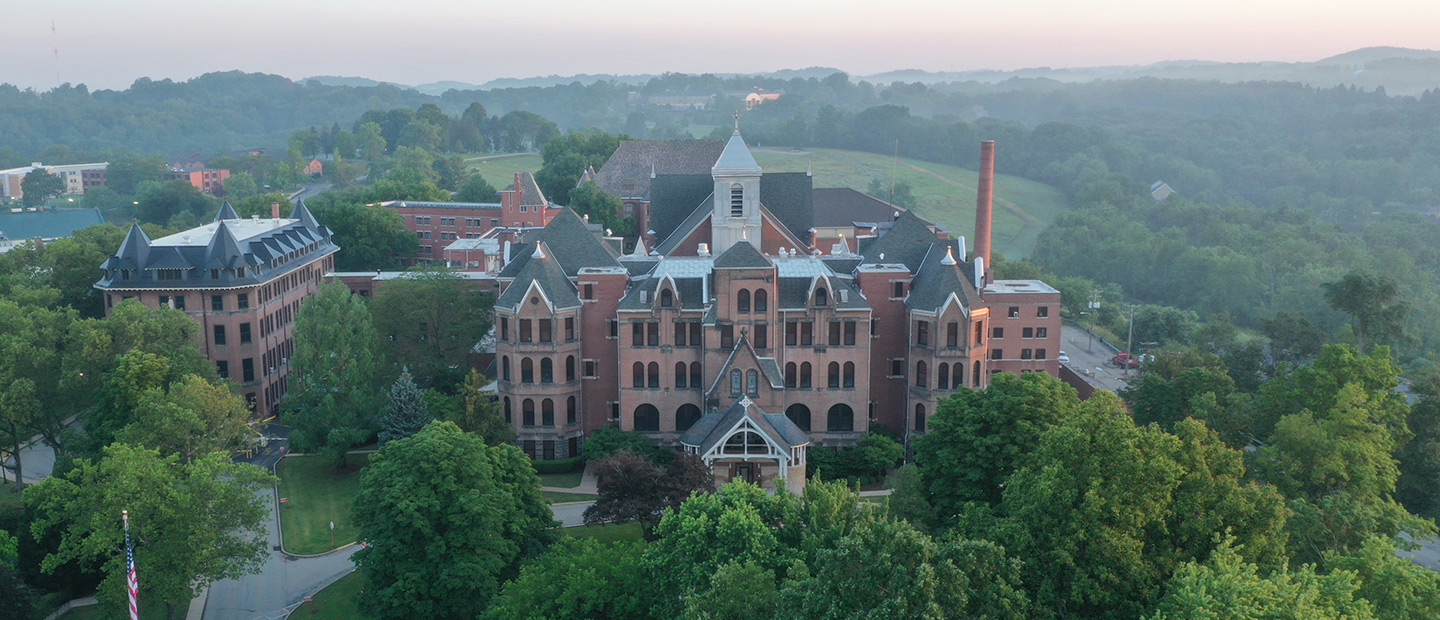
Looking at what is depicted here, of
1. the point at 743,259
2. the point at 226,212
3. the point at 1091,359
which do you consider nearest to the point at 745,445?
the point at 743,259

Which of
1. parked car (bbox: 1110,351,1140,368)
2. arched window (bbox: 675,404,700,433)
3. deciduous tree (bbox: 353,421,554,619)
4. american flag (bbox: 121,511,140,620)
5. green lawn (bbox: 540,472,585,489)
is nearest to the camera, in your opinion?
american flag (bbox: 121,511,140,620)

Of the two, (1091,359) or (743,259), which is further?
(1091,359)

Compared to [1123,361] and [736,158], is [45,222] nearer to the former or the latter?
[736,158]

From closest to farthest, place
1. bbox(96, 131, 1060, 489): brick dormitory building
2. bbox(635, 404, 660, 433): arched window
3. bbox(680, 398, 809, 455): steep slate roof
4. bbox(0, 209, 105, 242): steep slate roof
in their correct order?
bbox(680, 398, 809, 455): steep slate roof < bbox(96, 131, 1060, 489): brick dormitory building < bbox(635, 404, 660, 433): arched window < bbox(0, 209, 105, 242): steep slate roof

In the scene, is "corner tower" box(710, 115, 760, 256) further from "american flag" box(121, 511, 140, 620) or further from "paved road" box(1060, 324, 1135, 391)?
"american flag" box(121, 511, 140, 620)

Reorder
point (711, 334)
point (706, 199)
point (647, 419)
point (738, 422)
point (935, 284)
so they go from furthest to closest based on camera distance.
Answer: point (706, 199) → point (647, 419) → point (935, 284) → point (711, 334) → point (738, 422)

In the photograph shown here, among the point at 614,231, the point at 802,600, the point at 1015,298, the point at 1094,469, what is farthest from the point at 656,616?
the point at 614,231

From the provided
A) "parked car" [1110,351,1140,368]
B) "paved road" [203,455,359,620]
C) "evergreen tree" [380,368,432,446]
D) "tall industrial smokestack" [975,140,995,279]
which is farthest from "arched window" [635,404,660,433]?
"parked car" [1110,351,1140,368]

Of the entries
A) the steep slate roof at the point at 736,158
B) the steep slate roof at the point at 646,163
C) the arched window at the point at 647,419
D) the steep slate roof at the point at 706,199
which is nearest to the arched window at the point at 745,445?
the arched window at the point at 647,419

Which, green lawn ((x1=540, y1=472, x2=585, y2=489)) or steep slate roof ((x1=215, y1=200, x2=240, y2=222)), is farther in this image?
steep slate roof ((x1=215, y1=200, x2=240, y2=222))
